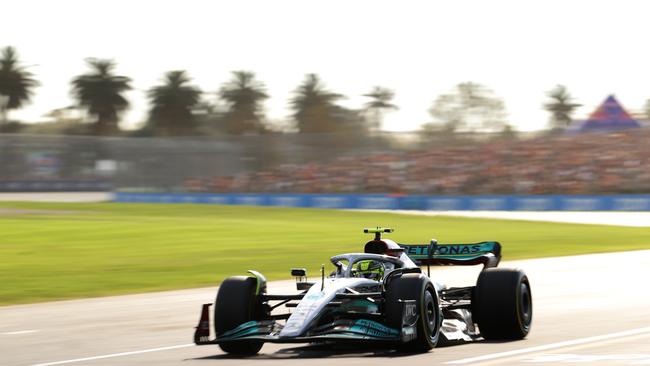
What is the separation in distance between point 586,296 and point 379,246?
640cm

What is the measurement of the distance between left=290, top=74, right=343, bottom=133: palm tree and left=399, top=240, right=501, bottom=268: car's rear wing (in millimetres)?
108524

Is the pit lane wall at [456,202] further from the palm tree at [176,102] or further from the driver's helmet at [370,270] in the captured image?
the palm tree at [176,102]

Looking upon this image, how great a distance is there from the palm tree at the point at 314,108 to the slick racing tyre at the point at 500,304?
361ft

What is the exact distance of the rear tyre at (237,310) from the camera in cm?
1114

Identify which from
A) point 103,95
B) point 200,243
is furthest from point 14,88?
point 200,243

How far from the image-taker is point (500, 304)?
11609mm

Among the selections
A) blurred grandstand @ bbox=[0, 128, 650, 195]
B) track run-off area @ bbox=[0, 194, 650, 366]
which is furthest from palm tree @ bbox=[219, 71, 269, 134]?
track run-off area @ bbox=[0, 194, 650, 366]

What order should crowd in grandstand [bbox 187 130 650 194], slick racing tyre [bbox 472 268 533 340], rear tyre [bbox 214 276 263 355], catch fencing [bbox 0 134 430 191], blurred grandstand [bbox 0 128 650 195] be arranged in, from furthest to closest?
catch fencing [bbox 0 134 430 191] < blurred grandstand [bbox 0 128 650 195] < crowd in grandstand [bbox 187 130 650 194] < slick racing tyre [bbox 472 268 533 340] < rear tyre [bbox 214 276 263 355]

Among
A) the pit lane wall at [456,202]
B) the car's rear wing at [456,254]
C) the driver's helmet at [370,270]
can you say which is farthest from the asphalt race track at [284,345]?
the pit lane wall at [456,202]

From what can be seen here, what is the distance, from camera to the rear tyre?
1114 centimetres

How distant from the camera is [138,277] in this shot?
74.2ft

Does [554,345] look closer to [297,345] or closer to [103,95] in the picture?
[297,345]

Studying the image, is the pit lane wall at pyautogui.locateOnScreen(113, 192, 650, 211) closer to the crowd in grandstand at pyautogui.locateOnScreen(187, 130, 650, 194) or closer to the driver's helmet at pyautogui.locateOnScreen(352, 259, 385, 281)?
the crowd in grandstand at pyautogui.locateOnScreen(187, 130, 650, 194)

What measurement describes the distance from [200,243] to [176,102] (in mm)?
110649
